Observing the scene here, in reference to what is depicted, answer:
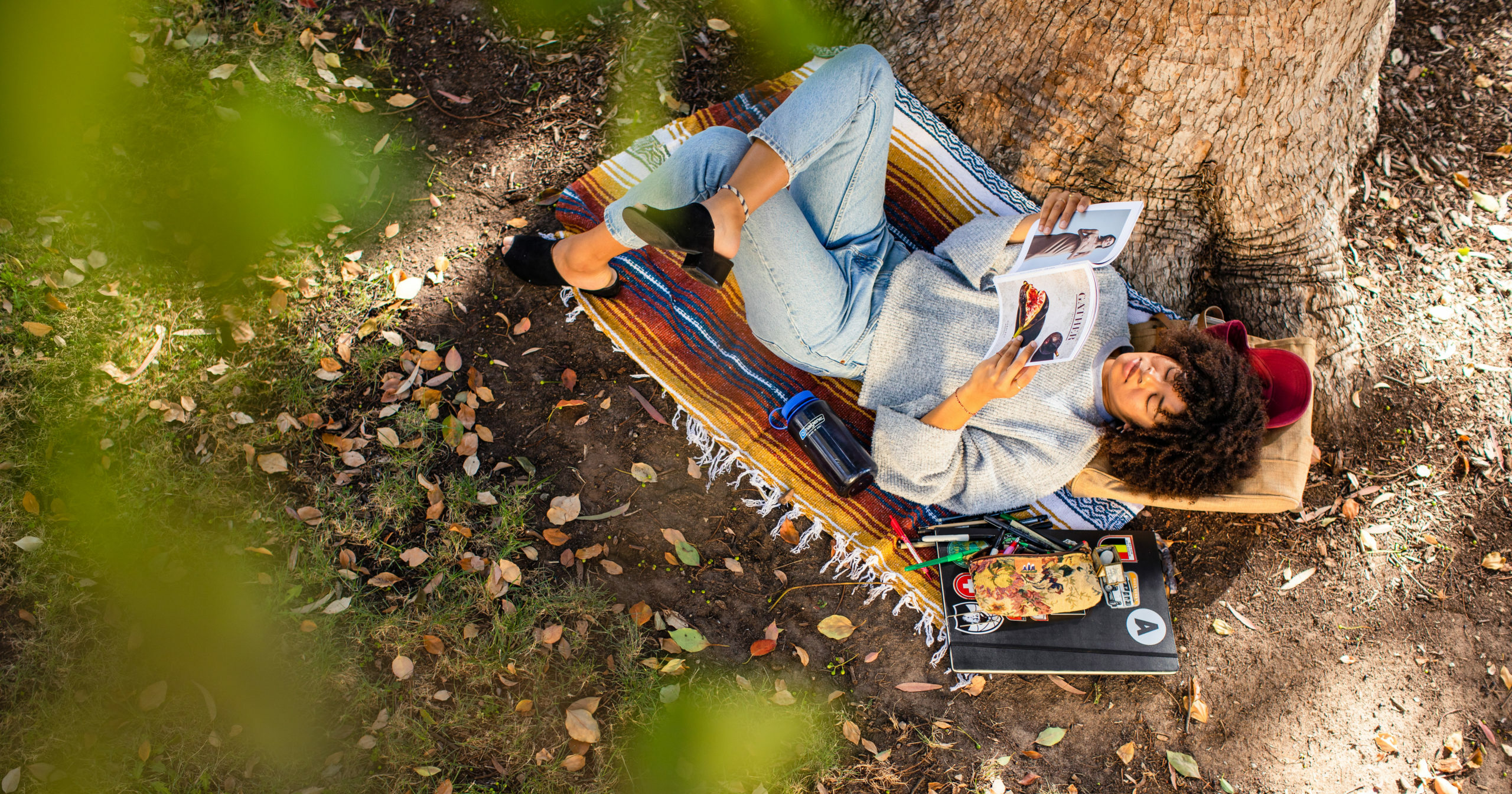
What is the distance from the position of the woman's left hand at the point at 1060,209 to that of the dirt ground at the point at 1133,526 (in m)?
1.67

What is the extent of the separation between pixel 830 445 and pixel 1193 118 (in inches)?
85.3

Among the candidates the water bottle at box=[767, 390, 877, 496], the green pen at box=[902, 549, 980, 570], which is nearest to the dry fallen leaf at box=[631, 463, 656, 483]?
the water bottle at box=[767, 390, 877, 496]

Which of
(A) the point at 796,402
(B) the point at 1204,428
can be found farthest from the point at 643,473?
(B) the point at 1204,428

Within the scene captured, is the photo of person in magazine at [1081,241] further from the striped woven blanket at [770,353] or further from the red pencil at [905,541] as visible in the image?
the red pencil at [905,541]

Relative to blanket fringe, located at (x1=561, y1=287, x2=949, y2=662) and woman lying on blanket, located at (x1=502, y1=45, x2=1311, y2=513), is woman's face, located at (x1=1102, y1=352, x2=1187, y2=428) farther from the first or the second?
blanket fringe, located at (x1=561, y1=287, x2=949, y2=662)

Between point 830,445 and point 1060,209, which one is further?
point 830,445

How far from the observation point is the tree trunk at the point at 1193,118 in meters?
3.15

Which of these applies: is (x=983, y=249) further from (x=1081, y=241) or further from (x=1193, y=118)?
(x=1193, y=118)

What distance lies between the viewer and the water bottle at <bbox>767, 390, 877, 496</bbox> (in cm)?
326

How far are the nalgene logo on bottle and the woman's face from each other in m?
1.22

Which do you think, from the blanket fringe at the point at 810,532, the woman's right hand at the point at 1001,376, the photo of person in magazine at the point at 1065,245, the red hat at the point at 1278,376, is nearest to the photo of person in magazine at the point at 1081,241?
the photo of person in magazine at the point at 1065,245

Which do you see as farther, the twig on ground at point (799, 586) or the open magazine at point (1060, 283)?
the twig on ground at point (799, 586)

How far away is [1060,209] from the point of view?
3.16 meters

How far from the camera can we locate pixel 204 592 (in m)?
3.11
